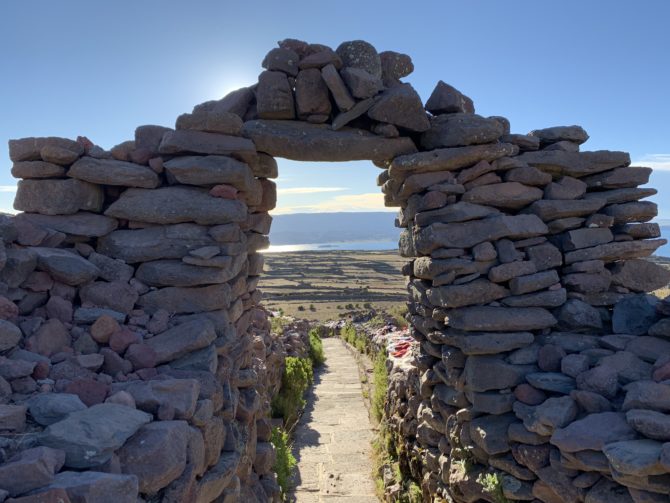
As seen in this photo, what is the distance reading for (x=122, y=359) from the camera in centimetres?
375

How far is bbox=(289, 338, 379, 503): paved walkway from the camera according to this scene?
6227 millimetres

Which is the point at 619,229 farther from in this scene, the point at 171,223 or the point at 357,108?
the point at 171,223

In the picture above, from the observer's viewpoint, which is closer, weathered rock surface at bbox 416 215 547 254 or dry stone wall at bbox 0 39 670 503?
dry stone wall at bbox 0 39 670 503

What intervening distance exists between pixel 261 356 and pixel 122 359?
3.79m

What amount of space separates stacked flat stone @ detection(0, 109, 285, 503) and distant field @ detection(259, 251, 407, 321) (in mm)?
20179

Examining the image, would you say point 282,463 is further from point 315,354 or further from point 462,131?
point 315,354

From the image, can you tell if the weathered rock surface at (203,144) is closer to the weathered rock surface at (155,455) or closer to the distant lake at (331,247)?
the weathered rock surface at (155,455)

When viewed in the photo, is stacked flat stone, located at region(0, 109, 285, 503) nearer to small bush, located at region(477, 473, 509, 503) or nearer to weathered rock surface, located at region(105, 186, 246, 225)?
weathered rock surface, located at region(105, 186, 246, 225)

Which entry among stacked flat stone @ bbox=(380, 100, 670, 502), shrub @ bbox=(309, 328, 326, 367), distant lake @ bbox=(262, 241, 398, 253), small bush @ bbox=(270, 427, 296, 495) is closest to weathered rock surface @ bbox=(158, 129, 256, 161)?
stacked flat stone @ bbox=(380, 100, 670, 502)

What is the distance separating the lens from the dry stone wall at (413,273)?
12.2 ft

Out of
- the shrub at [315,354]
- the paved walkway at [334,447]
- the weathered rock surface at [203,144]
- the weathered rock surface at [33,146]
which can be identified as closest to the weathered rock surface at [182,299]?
the weathered rock surface at [203,144]

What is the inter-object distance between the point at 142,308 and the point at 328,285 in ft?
131

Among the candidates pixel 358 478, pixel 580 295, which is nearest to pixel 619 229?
pixel 580 295

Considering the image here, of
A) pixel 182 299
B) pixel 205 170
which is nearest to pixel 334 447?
pixel 182 299
